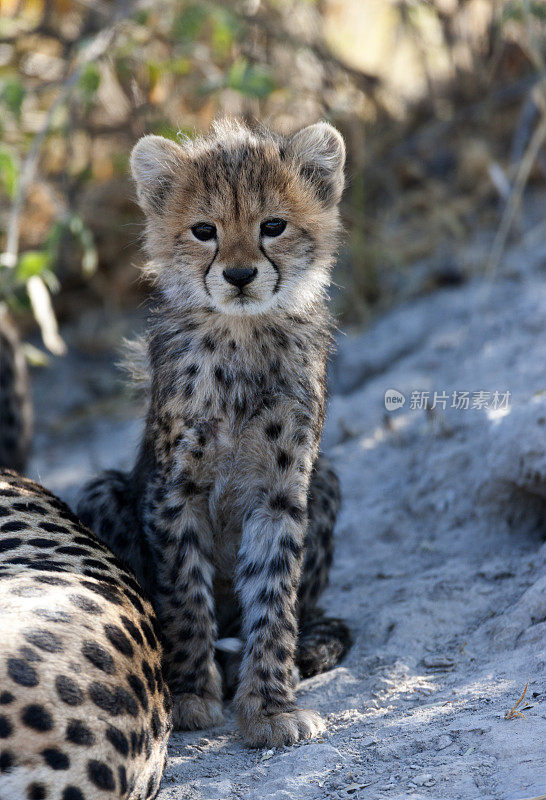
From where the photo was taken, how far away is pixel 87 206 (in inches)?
281

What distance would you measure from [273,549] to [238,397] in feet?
1.57

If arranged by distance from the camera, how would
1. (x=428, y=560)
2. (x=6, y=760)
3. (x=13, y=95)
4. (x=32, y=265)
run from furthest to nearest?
(x=13, y=95) < (x=32, y=265) < (x=428, y=560) < (x=6, y=760)

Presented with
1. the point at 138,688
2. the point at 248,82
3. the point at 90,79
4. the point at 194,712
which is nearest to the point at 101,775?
the point at 138,688

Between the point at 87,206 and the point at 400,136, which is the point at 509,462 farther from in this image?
the point at 87,206

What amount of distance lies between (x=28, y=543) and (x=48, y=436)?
3856 millimetres

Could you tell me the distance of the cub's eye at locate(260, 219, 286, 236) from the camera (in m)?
3.02

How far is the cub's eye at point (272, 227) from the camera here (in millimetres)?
3016

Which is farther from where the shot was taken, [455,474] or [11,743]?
[455,474]

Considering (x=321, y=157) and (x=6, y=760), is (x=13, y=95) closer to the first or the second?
(x=321, y=157)

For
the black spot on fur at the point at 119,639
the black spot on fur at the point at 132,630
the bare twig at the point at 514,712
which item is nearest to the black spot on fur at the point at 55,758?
the black spot on fur at the point at 119,639

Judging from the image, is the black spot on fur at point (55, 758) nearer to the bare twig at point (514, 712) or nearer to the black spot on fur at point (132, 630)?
the black spot on fur at point (132, 630)

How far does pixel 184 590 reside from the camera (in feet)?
10.00

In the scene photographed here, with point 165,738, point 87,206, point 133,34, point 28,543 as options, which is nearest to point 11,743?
point 165,738

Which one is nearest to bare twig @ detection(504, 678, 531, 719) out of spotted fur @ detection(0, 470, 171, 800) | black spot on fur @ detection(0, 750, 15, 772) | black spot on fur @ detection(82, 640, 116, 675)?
spotted fur @ detection(0, 470, 171, 800)
